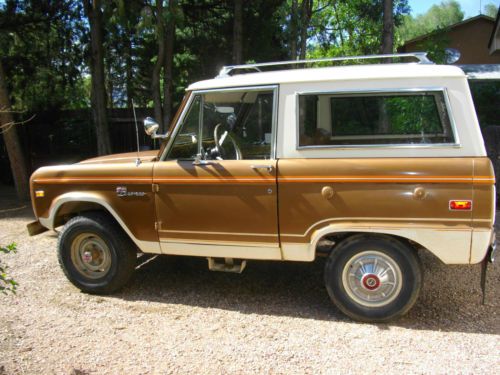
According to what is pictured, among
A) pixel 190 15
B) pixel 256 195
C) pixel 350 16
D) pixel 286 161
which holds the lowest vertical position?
pixel 256 195

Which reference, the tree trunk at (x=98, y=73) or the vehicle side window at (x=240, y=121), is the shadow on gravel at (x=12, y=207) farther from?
the vehicle side window at (x=240, y=121)

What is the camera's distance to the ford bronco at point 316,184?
3.71 metres

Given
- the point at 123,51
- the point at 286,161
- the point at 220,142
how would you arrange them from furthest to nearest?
1. the point at 123,51
2. the point at 220,142
3. the point at 286,161

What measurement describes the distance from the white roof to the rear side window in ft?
0.49

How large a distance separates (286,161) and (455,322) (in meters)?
1.98

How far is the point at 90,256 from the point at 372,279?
2742mm

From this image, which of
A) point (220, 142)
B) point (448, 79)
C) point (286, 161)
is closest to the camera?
point (448, 79)

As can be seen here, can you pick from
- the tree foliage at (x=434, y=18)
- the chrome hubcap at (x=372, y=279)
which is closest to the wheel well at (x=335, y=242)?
the chrome hubcap at (x=372, y=279)

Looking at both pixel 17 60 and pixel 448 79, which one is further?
pixel 17 60

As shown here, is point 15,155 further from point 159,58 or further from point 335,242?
point 335,242

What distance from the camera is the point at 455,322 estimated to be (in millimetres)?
4055

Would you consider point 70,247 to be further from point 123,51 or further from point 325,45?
point 325,45

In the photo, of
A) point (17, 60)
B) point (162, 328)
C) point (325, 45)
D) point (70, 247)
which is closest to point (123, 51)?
point (17, 60)

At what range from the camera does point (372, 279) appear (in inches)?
156
